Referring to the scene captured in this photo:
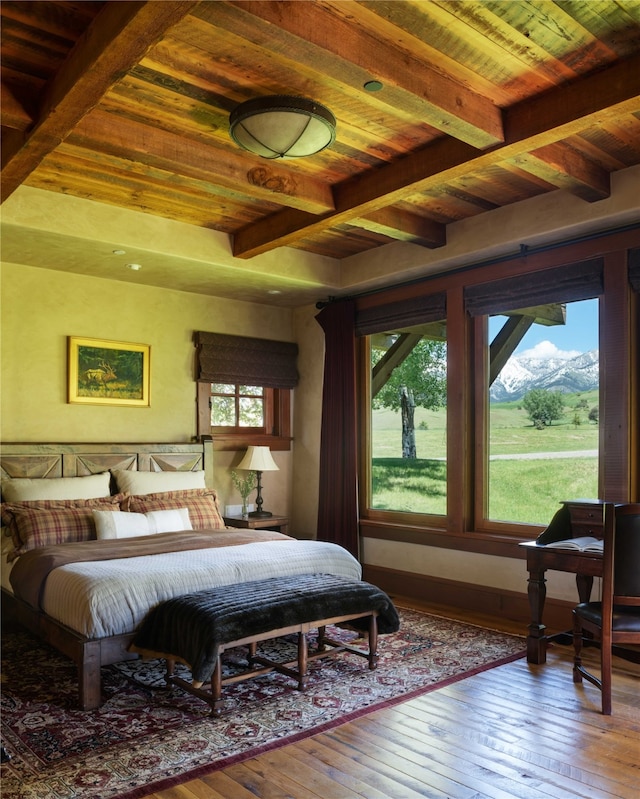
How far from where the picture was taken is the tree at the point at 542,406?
15.1 feet

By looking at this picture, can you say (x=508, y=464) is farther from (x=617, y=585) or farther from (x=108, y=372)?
(x=108, y=372)

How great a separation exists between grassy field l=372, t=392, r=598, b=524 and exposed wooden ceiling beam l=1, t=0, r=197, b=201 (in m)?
3.45

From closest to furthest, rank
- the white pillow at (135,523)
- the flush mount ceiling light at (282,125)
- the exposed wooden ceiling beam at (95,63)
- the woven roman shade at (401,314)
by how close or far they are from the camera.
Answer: the exposed wooden ceiling beam at (95,63)
the flush mount ceiling light at (282,125)
the white pillow at (135,523)
the woven roman shade at (401,314)

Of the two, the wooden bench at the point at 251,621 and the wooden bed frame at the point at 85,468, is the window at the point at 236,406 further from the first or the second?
the wooden bench at the point at 251,621

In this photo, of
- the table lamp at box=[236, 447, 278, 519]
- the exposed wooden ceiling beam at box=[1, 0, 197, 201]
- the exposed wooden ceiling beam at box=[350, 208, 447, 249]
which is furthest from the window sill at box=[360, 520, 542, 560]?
the exposed wooden ceiling beam at box=[1, 0, 197, 201]

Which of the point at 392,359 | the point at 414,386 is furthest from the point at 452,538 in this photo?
the point at 392,359

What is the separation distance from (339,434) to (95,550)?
8.51 ft

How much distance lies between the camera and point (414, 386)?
18.2 ft

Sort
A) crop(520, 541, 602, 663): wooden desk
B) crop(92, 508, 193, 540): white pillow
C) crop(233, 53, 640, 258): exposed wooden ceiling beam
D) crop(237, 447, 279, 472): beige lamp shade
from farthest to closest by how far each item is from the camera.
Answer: crop(237, 447, 279, 472): beige lamp shade
crop(92, 508, 193, 540): white pillow
crop(520, 541, 602, 663): wooden desk
crop(233, 53, 640, 258): exposed wooden ceiling beam

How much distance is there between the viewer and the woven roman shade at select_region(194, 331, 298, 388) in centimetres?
579

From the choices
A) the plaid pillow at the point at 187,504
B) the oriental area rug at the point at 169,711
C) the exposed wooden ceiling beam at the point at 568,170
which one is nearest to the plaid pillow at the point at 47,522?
the plaid pillow at the point at 187,504

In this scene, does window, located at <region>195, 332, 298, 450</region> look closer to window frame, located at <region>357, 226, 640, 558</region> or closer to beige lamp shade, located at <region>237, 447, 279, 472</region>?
beige lamp shade, located at <region>237, 447, 279, 472</region>

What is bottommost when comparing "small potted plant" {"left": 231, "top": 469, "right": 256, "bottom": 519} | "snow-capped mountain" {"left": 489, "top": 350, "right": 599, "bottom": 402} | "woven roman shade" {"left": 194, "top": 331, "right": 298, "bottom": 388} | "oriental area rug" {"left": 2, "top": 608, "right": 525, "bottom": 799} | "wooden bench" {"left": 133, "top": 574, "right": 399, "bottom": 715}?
"oriental area rug" {"left": 2, "top": 608, "right": 525, "bottom": 799}

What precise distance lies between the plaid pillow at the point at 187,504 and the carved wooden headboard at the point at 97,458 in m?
0.40
